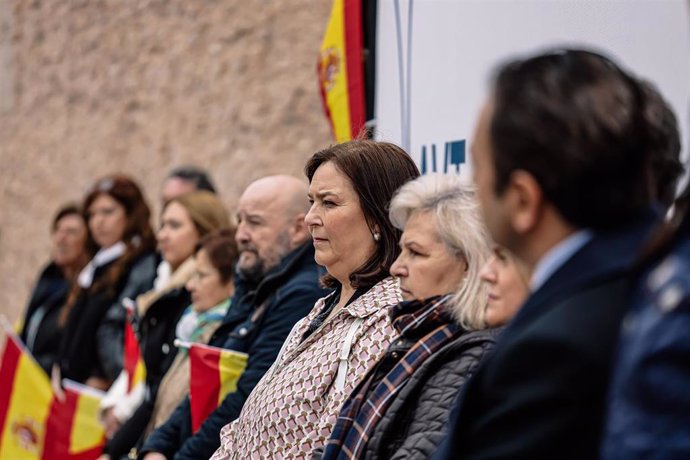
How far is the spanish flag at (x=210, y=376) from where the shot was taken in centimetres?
422

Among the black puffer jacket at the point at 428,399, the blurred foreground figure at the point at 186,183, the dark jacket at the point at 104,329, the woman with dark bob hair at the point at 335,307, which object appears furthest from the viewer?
the blurred foreground figure at the point at 186,183

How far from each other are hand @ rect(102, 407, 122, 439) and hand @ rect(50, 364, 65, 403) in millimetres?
554

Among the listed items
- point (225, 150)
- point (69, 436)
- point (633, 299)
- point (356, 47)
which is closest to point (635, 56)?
point (633, 299)

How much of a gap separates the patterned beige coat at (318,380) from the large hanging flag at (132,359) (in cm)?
217

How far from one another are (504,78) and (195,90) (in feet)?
32.3

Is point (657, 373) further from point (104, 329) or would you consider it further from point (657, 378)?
point (104, 329)

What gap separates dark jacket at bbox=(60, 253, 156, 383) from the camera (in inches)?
241

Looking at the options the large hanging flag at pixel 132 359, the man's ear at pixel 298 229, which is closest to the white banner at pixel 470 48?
the man's ear at pixel 298 229

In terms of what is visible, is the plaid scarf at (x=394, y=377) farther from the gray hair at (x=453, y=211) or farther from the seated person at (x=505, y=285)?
the seated person at (x=505, y=285)

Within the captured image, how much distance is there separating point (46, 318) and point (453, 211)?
15.1 feet

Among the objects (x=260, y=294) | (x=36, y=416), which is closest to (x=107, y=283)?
(x=36, y=416)

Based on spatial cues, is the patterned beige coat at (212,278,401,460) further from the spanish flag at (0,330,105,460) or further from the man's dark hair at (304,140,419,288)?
the spanish flag at (0,330,105,460)

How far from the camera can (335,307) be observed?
3.34 metres

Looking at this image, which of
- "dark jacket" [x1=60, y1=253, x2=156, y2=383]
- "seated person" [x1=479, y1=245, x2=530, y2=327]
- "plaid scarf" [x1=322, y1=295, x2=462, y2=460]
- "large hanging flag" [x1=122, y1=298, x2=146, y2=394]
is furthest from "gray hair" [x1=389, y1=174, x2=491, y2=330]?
"dark jacket" [x1=60, y1=253, x2=156, y2=383]
